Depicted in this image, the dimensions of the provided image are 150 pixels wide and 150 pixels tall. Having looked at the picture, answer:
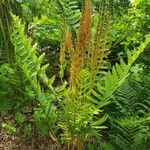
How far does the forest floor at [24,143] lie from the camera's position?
3293 millimetres

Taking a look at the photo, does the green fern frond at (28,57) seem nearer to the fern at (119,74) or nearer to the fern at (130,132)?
the fern at (119,74)

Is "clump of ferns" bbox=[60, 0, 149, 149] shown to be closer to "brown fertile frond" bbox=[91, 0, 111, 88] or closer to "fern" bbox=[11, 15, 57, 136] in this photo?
"brown fertile frond" bbox=[91, 0, 111, 88]

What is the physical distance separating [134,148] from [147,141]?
114mm

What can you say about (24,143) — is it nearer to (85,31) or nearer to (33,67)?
(33,67)

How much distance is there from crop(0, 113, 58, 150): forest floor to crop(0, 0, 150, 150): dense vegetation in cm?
1

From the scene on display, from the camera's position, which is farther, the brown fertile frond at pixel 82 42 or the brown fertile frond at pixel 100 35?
the brown fertile frond at pixel 100 35

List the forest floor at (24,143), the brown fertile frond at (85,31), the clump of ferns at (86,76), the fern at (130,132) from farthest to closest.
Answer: the forest floor at (24,143)
the fern at (130,132)
the clump of ferns at (86,76)
the brown fertile frond at (85,31)

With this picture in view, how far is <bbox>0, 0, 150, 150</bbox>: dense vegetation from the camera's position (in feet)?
8.94

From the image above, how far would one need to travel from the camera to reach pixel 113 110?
319cm

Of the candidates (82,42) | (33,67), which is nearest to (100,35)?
(82,42)

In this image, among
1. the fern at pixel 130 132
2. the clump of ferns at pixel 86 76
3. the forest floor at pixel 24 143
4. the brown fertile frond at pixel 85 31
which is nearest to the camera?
the brown fertile frond at pixel 85 31

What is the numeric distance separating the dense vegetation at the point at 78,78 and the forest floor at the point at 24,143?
0.01m

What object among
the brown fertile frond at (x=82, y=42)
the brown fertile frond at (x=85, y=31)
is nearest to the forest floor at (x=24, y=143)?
the brown fertile frond at (x=82, y=42)

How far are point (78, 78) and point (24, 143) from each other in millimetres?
859
